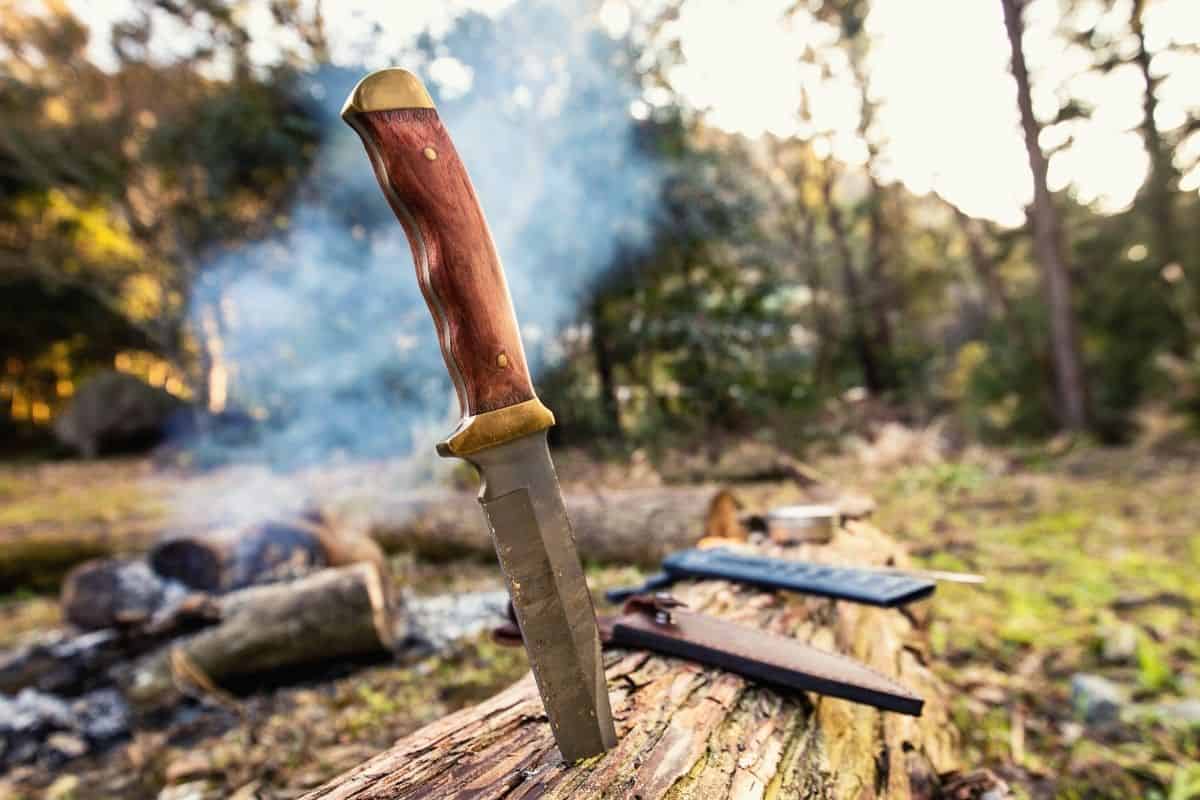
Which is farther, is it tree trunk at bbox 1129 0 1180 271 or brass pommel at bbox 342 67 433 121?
tree trunk at bbox 1129 0 1180 271

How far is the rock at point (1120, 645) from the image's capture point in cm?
304

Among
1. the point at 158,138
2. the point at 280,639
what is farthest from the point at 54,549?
the point at 158,138

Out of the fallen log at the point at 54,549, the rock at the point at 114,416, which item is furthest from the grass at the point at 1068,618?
the rock at the point at 114,416

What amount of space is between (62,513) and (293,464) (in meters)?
3.15

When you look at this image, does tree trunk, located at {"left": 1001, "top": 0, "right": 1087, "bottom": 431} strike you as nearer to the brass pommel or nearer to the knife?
the knife

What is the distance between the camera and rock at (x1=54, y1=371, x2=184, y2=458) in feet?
50.7

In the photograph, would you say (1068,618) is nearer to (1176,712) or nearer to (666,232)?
(1176,712)

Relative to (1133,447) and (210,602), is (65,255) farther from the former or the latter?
(1133,447)

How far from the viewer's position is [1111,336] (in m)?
8.97

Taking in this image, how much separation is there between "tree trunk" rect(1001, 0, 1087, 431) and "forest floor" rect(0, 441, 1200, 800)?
3148 millimetres

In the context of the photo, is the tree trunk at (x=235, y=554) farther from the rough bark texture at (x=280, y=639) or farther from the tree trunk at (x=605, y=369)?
the tree trunk at (x=605, y=369)

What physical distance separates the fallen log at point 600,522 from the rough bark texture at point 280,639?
124 cm

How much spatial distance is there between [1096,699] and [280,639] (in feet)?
12.5

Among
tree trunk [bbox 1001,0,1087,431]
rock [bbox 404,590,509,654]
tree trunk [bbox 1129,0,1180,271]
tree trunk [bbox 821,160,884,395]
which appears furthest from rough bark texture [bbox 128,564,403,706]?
tree trunk [bbox 821,160,884,395]
